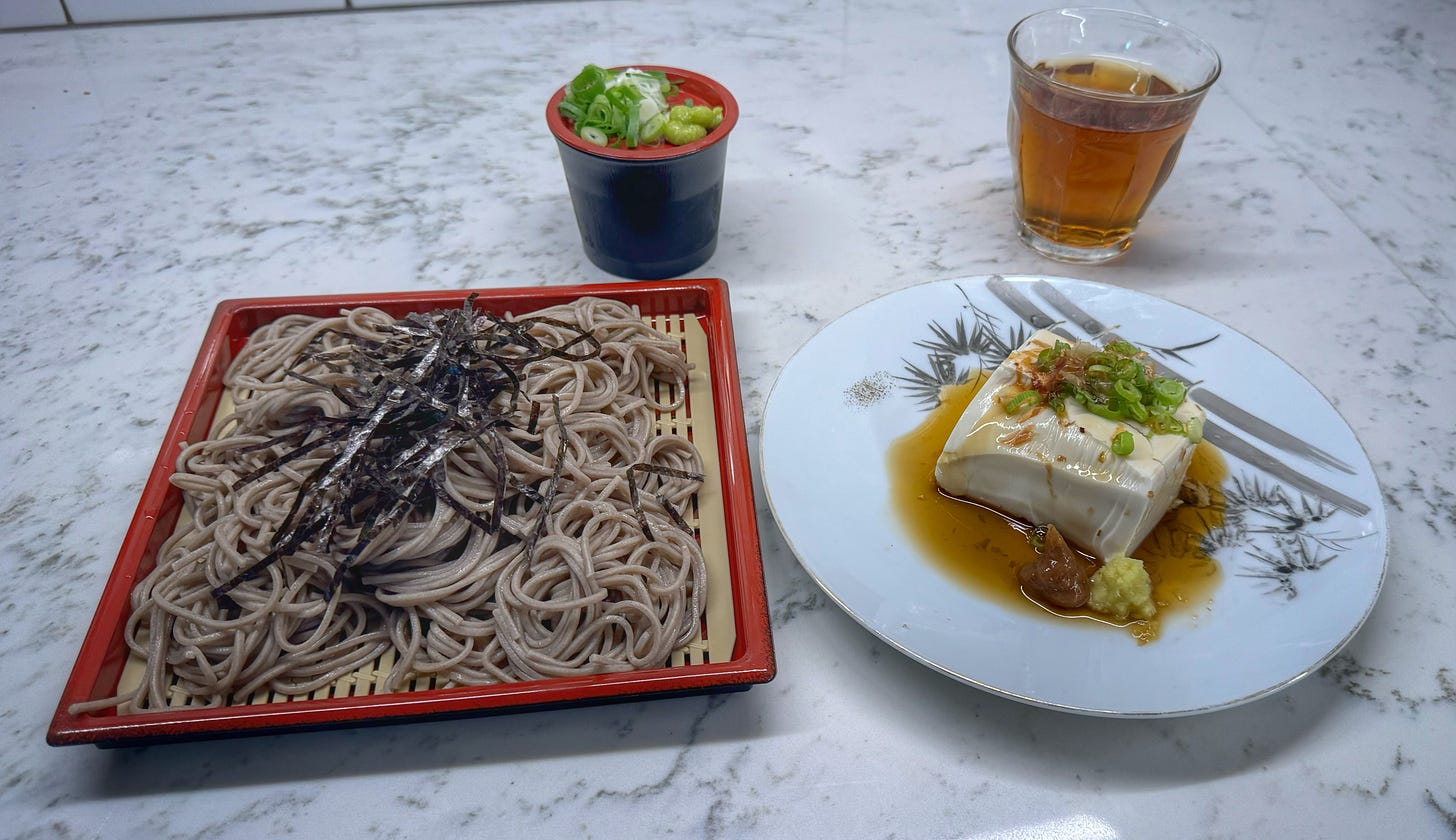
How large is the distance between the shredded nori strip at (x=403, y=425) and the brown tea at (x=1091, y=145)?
3.54 ft

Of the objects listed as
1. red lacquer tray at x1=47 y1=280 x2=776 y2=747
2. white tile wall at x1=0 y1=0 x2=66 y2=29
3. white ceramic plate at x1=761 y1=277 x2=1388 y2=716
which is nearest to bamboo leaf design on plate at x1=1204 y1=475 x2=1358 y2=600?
white ceramic plate at x1=761 y1=277 x2=1388 y2=716

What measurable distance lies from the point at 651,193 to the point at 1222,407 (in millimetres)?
1170

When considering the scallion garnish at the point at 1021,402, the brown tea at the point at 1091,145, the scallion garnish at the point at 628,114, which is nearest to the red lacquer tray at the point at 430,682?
the scallion garnish at the point at 628,114

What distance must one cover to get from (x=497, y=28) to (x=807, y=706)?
8.75ft

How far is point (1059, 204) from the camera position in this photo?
2162mm

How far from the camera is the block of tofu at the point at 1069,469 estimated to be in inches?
57.5

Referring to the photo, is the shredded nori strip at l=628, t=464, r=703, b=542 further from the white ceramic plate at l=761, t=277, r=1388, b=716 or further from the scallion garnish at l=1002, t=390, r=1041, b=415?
the scallion garnish at l=1002, t=390, r=1041, b=415

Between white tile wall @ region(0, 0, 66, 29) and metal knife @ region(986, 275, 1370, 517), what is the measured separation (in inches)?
121

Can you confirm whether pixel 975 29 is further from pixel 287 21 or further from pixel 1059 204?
pixel 287 21

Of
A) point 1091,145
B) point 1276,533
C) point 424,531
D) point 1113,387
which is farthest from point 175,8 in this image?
point 1276,533

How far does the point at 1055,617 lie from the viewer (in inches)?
54.0

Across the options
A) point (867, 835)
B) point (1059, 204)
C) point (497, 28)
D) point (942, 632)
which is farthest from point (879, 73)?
point (867, 835)

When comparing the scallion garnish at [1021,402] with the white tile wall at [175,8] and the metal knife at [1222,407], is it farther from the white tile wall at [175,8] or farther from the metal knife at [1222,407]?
the white tile wall at [175,8]

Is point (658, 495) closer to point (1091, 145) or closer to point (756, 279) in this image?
point (756, 279)
